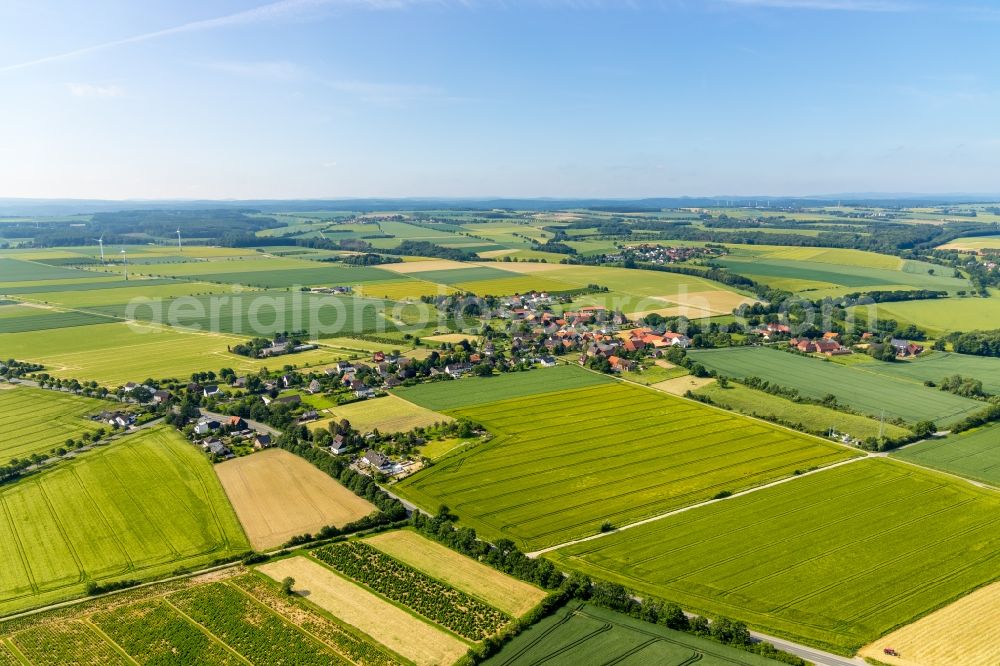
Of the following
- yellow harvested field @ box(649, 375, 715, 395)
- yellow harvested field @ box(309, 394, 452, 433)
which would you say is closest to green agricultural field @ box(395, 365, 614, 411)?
yellow harvested field @ box(309, 394, 452, 433)

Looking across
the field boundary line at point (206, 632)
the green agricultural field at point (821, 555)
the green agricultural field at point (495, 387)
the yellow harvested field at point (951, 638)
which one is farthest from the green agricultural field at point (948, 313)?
the field boundary line at point (206, 632)

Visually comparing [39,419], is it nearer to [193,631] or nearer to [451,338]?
[193,631]

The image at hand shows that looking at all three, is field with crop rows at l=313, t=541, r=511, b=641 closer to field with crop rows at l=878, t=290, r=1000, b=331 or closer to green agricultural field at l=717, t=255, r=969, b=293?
field with crop rows at l=878, t=290, r=1000, b=331

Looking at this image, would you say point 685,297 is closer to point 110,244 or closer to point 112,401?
point 112,401

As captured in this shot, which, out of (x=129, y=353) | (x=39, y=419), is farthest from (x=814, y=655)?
(x=129, y=353)

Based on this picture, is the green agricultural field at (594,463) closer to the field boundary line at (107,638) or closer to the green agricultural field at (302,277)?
the field boundary line at (107,638)
